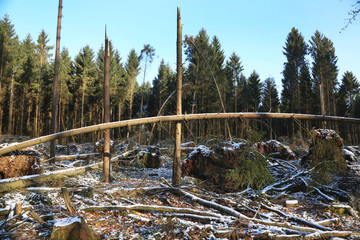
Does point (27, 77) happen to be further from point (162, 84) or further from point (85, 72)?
point (162, 84)

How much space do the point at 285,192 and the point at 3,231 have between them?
8.17m

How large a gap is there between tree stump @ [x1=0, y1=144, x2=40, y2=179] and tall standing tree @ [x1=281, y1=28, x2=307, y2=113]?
32852 mm

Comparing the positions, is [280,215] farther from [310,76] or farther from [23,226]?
[310,76]

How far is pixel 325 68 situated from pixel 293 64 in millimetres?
4877

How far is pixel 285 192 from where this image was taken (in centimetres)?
746

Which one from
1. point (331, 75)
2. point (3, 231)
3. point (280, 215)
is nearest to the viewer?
point (3, 231)

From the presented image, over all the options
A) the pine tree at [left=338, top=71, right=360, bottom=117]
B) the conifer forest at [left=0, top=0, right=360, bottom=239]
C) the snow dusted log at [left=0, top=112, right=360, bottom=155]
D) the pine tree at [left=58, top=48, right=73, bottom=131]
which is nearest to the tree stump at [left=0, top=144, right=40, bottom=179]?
the conifer forest at [left=0, top=0, right=360, bottom=239]

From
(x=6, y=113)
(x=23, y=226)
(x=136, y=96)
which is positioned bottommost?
(x=23, y=226)

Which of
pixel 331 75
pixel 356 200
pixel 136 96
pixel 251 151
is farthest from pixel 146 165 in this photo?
pixel 331 75

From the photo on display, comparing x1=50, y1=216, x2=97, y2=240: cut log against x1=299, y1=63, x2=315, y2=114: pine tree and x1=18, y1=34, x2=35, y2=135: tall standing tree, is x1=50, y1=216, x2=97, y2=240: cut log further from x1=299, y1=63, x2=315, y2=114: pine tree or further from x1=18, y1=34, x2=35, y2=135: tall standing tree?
x1=299, y1=63, x2=315, y2=114: pine tree

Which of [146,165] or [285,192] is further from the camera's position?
[146,165]

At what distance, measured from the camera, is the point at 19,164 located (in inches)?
236

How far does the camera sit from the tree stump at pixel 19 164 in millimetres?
5730

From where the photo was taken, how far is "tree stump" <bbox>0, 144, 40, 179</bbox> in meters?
5.73
